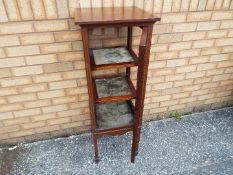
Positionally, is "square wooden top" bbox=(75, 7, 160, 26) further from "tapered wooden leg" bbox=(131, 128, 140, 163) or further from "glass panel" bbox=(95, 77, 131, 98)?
"tapered wooden leg" bbox=(131, 128, 140, 163)

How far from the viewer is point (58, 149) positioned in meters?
2.48

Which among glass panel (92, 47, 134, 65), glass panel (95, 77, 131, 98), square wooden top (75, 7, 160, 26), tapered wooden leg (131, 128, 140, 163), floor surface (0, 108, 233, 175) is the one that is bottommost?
floor surface (0, 108, 233, 175)

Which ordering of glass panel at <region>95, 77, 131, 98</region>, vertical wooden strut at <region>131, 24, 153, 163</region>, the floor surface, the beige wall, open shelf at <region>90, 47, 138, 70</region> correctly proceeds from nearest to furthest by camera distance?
vertical wooden strut at <region>131, 24, 153, 163</region>
open shelf at <region>90, 47, 138, 70</region>
the beige wall
glass panel at <region>95, 77, 131, 98</region>
the floor surface

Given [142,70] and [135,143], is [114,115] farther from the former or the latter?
[142,70]

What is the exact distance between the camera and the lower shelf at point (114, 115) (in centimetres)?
208

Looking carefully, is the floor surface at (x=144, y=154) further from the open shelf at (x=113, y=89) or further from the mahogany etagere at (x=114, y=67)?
the open shelf at (x=113, y=89)

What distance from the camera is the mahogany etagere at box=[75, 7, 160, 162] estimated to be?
150 centimetres

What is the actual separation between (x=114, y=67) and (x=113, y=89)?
0.42 metres

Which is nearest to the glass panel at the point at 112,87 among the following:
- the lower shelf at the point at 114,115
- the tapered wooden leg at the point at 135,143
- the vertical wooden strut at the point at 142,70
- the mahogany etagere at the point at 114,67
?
the mahogany etagere at the point at 114,67

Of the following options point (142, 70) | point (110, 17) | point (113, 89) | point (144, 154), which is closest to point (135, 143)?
point (144, 154)

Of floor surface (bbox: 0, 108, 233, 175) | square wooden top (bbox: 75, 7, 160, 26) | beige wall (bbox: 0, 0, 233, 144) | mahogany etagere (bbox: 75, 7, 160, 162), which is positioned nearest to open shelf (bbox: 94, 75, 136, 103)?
mahogany etagere (bbox: 75, 7, 160, 162)

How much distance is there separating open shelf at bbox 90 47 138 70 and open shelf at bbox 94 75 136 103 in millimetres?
331

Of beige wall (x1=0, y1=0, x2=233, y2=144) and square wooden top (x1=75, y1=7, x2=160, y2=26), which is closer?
square wooden top (x1=75, y1=7, x2=160, y2=26)

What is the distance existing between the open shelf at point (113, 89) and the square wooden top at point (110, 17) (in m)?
0.70
